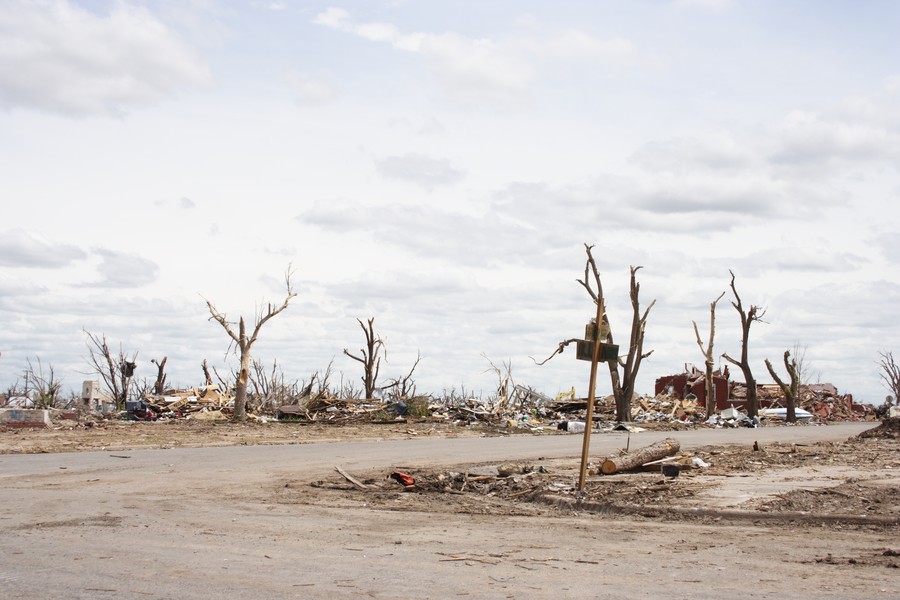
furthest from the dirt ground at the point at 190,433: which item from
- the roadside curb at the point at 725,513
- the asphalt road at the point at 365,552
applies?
the roadside curb at the point at 725,513

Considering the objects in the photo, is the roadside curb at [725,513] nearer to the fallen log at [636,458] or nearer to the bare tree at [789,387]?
the fallen log at [636,458]

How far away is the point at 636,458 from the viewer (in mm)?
15992

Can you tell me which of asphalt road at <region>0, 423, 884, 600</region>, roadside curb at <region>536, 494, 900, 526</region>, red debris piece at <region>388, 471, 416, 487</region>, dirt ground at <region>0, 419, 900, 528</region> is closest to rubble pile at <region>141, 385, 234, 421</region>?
dirt ground at <region>0, 419, 900, 528</region>

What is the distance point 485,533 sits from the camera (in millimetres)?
10266

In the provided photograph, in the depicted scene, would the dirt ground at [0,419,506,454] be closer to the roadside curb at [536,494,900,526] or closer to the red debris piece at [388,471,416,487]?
the red debris piece at [388,471,416,487]

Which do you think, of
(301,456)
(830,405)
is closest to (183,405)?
(301,456)

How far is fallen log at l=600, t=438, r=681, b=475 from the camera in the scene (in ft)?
50.9

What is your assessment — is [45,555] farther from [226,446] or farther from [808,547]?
[226,446]

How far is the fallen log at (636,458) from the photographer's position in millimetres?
15506

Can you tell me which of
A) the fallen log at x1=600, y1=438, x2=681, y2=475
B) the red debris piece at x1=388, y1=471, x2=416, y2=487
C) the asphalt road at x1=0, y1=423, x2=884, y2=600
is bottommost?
the asphalt road at x1=0, y1=423, x2=884, y2=600

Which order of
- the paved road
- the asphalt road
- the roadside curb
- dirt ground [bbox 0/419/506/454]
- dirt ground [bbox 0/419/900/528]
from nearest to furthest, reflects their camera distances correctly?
the asphalt road → the roadside curb → dirt ground [bbox 0/419/900/528] → the paved road → dirt ground [bbox 0/419/506/454]

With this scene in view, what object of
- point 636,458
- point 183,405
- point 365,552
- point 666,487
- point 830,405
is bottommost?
point 365,552

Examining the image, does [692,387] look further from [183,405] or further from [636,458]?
[636,458]

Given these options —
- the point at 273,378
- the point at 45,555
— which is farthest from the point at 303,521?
the point at 273,378
